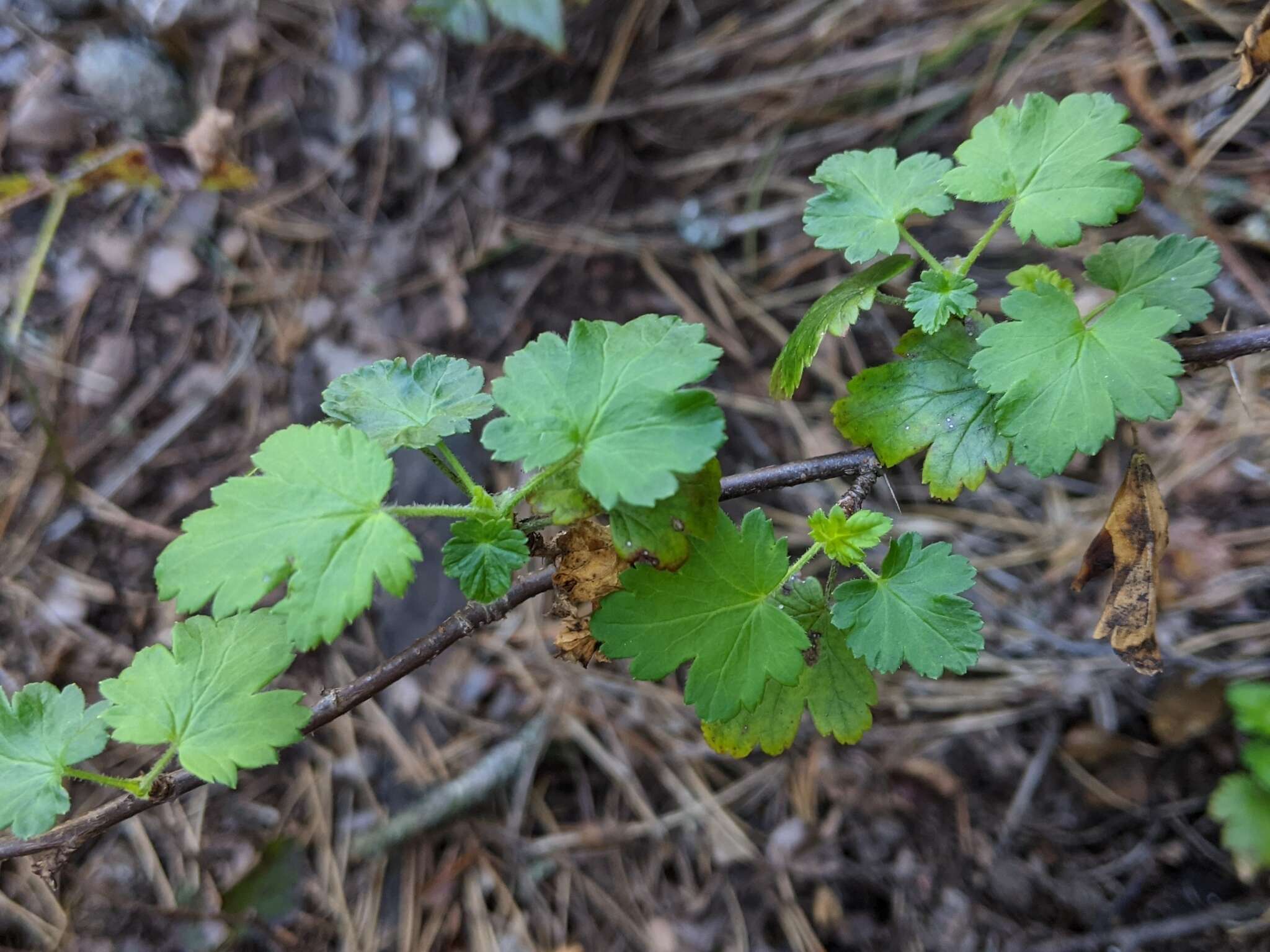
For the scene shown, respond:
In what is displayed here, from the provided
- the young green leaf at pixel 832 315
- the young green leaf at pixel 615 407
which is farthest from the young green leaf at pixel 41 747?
the young green leaf at pixel 832 315

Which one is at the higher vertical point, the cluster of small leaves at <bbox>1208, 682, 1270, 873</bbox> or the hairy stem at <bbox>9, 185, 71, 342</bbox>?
the hairy stem at <bbox>9, 185, 71, 342</bbox>

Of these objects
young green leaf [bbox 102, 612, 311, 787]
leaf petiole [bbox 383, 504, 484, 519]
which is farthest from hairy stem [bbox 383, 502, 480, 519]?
young green leaf [bbox 102, 612, 311, 787]

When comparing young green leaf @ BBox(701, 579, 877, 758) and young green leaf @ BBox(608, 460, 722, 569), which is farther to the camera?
young green leaf @ BBox(701, 579, 877, 758)

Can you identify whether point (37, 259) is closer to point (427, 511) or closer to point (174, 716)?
point (174, 716)

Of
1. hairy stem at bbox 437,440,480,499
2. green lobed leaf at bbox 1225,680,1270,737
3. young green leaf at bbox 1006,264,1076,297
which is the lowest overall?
green lobed leaf at bbox 1225,680,1270,737

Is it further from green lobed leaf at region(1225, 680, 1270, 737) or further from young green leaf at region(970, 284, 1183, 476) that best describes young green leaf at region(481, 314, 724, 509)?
green lobed leaf at region(1225, 680, 1270, 737)

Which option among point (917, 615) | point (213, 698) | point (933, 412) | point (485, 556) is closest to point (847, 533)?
point (917, 615)

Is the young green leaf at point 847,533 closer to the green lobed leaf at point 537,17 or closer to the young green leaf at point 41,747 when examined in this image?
the young green leaf at point 41,747
